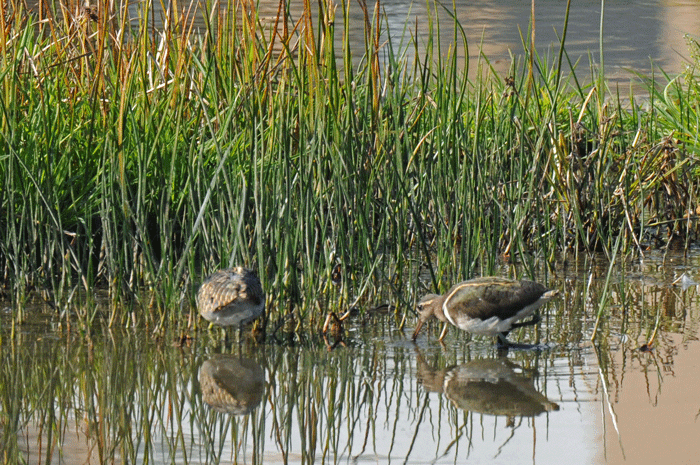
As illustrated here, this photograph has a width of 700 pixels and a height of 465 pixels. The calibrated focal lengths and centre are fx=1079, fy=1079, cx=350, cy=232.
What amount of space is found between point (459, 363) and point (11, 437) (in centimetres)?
170

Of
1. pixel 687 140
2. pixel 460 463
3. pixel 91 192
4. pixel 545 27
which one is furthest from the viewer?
pixel 545 27

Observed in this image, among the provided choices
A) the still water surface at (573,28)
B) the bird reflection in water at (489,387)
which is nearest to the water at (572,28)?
the still water surface at (573,28)

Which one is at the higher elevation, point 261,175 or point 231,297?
point 261,175

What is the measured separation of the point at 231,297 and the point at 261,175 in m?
0.49

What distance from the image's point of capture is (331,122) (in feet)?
15.1

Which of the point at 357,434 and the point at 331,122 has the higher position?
the point at 331,122

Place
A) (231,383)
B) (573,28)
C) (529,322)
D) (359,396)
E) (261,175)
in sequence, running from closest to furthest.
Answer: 1. (359,396)
2. (231,383)
3. (261,175)
4. (529,322)
5. (573,28)

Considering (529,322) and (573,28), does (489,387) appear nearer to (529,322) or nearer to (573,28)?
(529,322)

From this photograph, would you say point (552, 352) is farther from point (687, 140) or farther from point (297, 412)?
point (687, 140)

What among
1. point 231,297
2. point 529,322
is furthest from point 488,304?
point 231,297

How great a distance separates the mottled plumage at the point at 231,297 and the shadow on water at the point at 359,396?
17 cm

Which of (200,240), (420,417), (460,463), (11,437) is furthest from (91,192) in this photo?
(460,463)

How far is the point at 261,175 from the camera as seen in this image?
4.12 m

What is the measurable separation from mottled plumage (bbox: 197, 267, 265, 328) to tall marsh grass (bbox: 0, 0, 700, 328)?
0.34 feet
